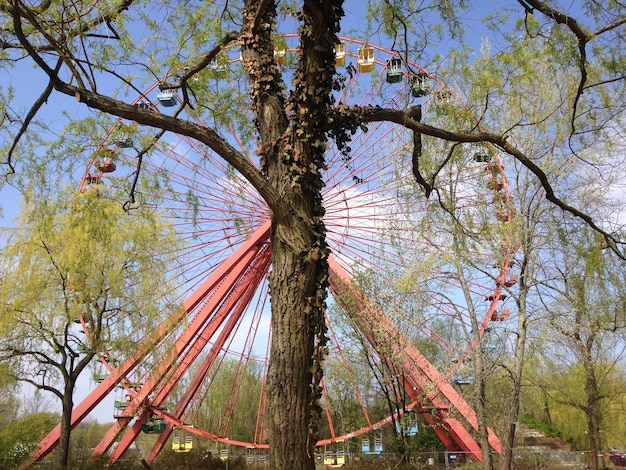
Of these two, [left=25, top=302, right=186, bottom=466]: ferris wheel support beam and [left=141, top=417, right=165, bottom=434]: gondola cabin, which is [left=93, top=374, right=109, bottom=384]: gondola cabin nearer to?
[left=25, top=302, right=186, bottom=466]: ferris wheel support beam

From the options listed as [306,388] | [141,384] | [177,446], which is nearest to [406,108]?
[306,388]

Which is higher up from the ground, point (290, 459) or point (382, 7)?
point (382, 7)

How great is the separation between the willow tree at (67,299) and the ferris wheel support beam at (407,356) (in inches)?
185

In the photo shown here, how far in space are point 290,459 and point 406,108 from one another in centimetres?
243

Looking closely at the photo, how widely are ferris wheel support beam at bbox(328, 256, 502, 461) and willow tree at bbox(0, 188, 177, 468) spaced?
4705 mm

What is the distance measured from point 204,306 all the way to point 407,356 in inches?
226

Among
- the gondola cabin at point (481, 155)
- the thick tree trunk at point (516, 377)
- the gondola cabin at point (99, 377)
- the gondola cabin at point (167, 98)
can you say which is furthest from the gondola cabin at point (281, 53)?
the gondola cabin at point (99, 377)

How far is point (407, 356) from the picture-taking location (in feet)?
44.6

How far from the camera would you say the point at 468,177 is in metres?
13.5

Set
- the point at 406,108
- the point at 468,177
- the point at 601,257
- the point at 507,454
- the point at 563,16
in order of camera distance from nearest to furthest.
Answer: the point at 563,16, the point at 406,108, the point at 601,257, the point at 507,454, the point at 468,177

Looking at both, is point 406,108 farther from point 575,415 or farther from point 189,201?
point 575,415

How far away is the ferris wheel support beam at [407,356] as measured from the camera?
13.2 meters

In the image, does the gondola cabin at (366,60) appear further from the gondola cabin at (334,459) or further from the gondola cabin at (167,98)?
the gondola cabin at (334,459)

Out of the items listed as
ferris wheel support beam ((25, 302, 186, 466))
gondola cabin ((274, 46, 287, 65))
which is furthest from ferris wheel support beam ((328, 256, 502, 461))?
gondola cabin ((274, 46, 287, 65))
